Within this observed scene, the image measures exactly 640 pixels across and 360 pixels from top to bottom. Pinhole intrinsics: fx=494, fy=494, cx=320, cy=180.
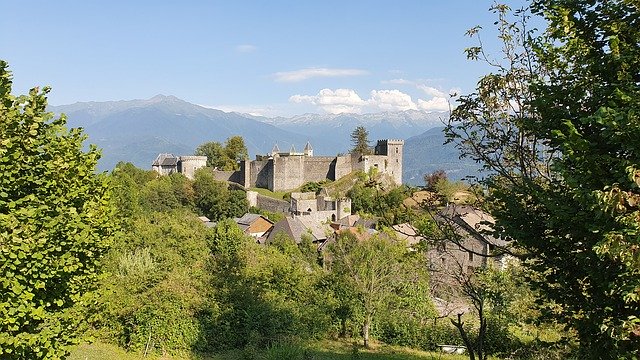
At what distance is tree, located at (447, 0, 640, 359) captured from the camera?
16.5ft

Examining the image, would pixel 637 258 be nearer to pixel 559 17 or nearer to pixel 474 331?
pixel 559 17

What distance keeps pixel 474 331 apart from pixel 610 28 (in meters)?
18.5

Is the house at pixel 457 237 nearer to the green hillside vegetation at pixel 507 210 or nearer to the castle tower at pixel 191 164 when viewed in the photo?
the green hillside vegetation at pixel 507 210

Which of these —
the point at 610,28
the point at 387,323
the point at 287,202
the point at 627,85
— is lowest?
the point at 387,323

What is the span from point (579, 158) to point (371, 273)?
754 inches

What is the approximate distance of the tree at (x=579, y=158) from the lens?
16.5 feet

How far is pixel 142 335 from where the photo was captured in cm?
2072

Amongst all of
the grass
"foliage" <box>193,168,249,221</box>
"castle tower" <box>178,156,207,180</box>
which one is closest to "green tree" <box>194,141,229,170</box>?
"castle tower" <box>178,156,207,180</box>

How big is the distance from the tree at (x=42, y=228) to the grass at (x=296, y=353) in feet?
29.0

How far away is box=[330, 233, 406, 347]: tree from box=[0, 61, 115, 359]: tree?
49.4 ft

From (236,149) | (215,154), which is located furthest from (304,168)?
(215,154)

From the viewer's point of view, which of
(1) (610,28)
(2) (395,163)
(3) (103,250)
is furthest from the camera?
(2) (395,163)

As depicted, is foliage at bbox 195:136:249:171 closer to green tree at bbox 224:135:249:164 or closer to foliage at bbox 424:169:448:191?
green tree at bbox 224:135:249:164

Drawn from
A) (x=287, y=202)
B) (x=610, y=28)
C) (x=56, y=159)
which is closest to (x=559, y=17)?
(x=610, y=28)
